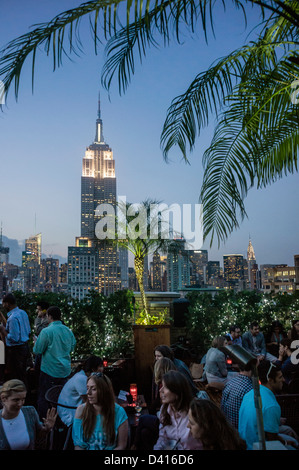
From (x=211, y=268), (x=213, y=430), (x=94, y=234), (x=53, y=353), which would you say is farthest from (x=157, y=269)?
(x=213, y=430)

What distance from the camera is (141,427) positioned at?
2982 mm

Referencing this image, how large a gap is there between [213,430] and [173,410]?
0.77 m

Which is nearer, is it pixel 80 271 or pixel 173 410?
pixel 173 410

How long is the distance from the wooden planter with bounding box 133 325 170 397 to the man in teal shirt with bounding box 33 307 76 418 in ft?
8.96

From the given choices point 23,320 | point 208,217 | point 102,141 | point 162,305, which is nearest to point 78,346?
point 23,320

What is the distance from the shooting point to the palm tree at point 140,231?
8.85 m

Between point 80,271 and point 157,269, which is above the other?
point 80,271

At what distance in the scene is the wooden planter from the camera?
690cm

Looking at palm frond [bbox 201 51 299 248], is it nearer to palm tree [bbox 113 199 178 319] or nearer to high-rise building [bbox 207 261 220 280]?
palm tree [bbox 113 199 178 319]

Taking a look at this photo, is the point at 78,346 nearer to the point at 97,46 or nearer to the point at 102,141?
the point at 97,46

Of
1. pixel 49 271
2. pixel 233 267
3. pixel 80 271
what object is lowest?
pixel 80 271

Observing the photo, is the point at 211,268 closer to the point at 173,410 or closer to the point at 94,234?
the point at 94,234

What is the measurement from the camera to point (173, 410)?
2.75 metres

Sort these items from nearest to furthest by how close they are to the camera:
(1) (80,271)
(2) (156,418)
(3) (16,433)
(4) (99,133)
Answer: (3) (16,433)
(2) (156,418)
(1) (80,271)
(4) (99,133)
